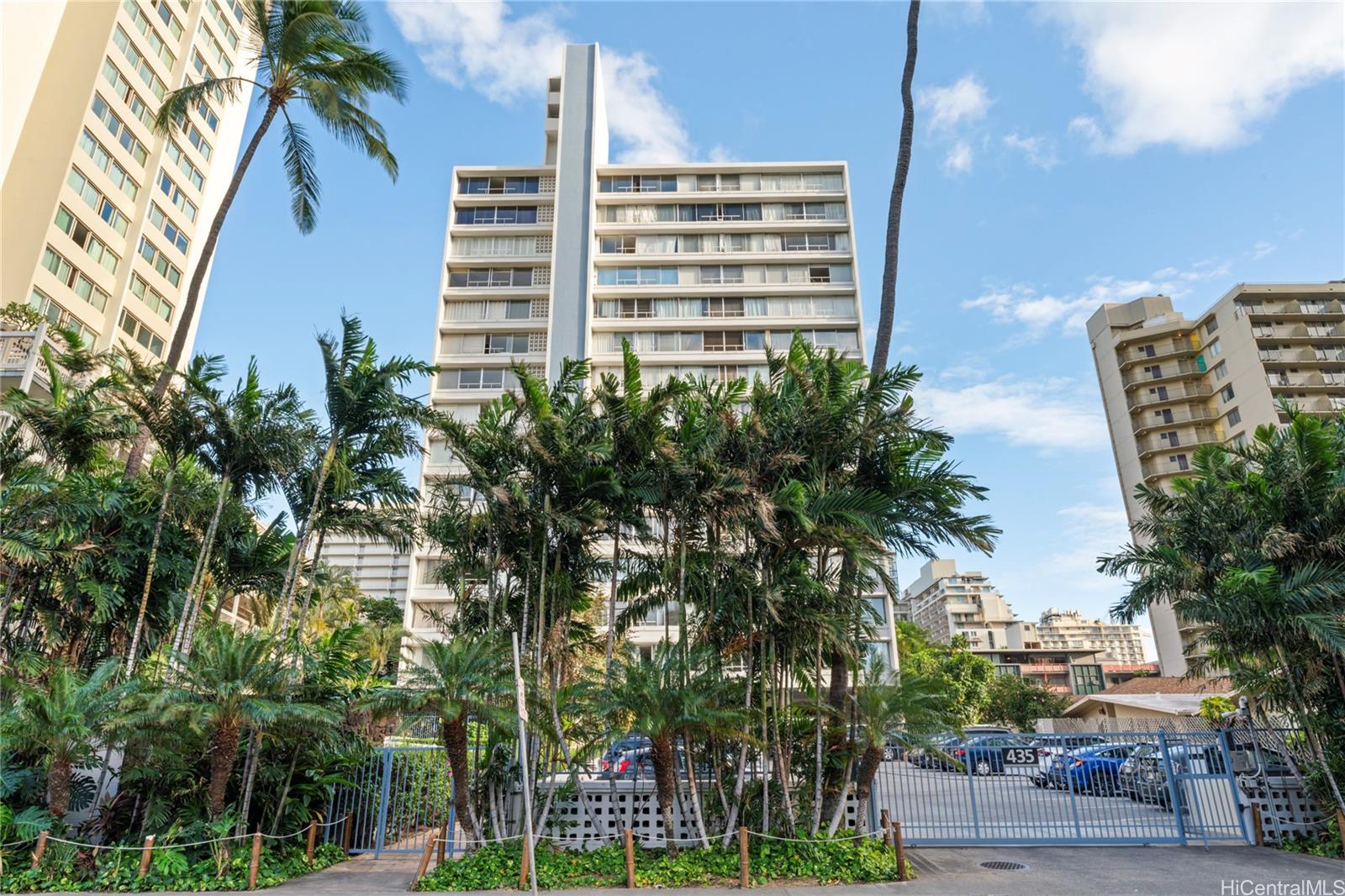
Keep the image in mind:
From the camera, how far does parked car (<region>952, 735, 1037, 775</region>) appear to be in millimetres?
13500

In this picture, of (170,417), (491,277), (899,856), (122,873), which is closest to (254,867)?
(122,873)

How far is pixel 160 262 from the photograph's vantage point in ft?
126

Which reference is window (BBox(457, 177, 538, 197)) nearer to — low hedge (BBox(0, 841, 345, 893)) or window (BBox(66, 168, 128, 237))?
window (BBox(66, 168, 128, 237))

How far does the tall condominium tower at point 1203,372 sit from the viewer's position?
55125mm

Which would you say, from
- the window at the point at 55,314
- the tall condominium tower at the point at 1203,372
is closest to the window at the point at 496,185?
the window at the point at 55,314

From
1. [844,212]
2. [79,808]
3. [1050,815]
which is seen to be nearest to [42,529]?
[79,808]

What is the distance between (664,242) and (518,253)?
9625 mm

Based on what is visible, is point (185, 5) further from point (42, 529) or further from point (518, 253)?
point (42, 529)

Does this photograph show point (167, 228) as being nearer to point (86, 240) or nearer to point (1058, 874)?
point (86, 240)

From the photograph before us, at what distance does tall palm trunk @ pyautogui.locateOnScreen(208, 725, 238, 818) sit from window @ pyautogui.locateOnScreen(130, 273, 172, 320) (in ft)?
111

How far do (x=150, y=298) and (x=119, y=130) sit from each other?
309 inches

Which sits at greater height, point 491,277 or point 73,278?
point 491,277

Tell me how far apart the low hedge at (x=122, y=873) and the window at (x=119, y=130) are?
35.7 metres

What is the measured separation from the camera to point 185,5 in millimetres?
40219
